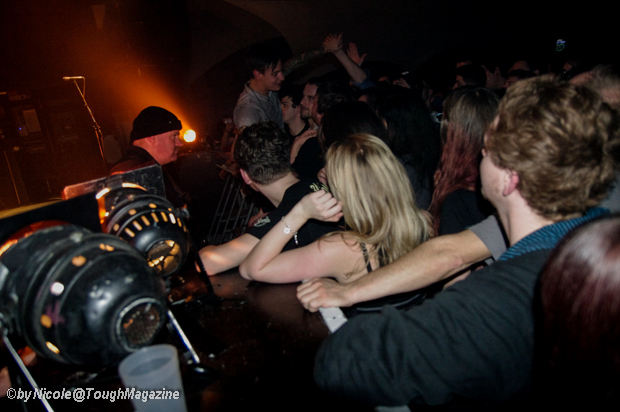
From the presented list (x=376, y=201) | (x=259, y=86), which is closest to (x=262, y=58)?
(x=259, y=86)

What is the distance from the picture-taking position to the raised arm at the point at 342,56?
171 inches

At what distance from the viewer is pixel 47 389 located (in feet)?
3.45

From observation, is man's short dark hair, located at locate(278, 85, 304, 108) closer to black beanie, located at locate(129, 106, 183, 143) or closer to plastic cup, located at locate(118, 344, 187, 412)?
black beanie, located at locate(129, 106, 183, 143)

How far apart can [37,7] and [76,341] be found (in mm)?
7320

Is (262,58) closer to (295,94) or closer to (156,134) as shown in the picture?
(295,94)

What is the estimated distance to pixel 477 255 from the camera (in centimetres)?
139

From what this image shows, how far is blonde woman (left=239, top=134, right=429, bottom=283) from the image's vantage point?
150cm

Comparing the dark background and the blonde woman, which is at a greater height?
the dark background

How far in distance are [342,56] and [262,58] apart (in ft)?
4.06

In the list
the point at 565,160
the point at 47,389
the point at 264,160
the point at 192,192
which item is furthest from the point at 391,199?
the point at 192,192

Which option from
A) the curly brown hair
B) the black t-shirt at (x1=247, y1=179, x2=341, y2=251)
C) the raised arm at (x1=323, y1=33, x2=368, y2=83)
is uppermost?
the raised arm at (x1=323, y1=33, x2=368, y2=83)

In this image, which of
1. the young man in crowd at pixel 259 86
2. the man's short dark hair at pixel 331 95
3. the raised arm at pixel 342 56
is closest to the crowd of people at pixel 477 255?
the man's short dark hair at pixel 331 95

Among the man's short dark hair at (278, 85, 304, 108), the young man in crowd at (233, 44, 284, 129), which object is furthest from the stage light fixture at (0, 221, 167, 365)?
the man's short dark hair at (278, 85, 304, 108)

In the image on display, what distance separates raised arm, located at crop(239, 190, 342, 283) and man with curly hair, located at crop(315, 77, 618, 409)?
605 millimetres
